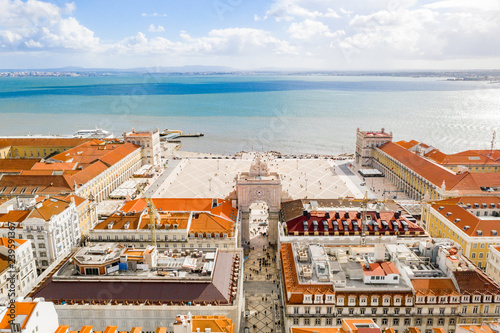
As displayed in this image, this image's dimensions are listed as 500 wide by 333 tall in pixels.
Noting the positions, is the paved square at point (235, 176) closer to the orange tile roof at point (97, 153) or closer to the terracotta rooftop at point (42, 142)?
the orange tile roof at point (97, 153)

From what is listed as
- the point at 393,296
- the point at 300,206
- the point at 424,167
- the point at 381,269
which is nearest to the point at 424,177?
the point at 424,167

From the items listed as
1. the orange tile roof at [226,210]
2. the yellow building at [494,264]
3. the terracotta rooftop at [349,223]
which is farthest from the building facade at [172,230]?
the yellow building at [494,264]

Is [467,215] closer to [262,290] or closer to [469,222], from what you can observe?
[469,222]

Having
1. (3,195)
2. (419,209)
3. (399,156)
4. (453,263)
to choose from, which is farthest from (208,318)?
(399,156)

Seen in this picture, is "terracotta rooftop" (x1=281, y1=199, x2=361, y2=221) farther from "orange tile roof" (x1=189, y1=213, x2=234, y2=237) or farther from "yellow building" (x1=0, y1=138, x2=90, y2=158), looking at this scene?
"yellow building" (x1=0, y1=138, x2=90, y2=158)

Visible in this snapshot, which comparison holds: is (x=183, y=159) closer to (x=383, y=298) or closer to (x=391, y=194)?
→ (x=391, y=194)

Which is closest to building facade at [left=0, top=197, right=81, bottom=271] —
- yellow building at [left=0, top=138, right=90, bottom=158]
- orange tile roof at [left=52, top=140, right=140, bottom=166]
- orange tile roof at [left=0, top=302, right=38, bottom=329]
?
orange tile roof at [left=0, top=302, right=38, bottom=329]
